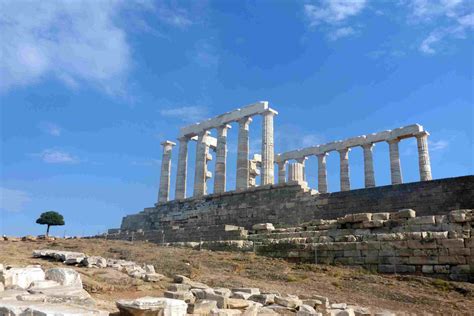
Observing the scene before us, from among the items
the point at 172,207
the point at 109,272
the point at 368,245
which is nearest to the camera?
the point at 109,272

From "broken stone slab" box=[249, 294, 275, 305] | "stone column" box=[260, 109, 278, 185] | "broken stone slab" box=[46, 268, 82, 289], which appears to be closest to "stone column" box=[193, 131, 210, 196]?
"stone column" box=[260, 109, 278, 185]

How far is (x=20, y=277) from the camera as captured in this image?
28.9 ft

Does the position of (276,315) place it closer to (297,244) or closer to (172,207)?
(297,244)

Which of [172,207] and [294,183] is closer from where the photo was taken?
[294,183]

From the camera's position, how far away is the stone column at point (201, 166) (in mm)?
37281

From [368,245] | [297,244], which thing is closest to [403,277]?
[368,245]

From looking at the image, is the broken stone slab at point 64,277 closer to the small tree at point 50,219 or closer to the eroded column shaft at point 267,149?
the eroded column shaft at point 267,149

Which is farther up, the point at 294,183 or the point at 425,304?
the point at 294,183

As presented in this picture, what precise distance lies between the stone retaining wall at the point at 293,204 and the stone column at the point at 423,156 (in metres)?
10.6

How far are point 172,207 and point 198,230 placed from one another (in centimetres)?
1033

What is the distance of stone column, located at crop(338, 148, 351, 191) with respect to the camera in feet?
119

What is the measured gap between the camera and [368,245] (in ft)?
53.8

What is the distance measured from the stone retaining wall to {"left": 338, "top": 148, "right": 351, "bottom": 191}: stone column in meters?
9.94

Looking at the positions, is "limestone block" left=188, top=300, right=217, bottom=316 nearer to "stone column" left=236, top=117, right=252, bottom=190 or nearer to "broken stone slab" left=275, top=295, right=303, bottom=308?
"broken stone slab" left=275, top=295, right=303, bottom=308
